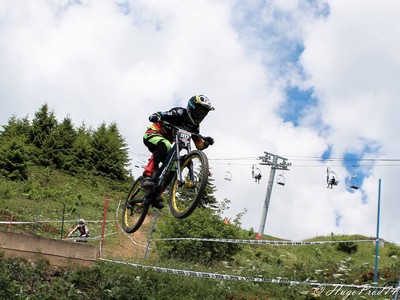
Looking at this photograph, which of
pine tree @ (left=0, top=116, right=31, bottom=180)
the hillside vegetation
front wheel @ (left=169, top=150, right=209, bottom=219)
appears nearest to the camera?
front wheel @ (left=169, top=150, right=209, bottom=219)

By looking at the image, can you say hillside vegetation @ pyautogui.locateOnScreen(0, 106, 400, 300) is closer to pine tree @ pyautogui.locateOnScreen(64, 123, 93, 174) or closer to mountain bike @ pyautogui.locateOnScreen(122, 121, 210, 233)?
pine tree @ pyautogui.locateOnScreen(64, 123, 93, 174)

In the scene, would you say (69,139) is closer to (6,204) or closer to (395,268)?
(6,204)

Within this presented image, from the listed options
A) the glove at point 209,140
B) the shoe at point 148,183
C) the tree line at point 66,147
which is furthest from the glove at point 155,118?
the tree line at point 66,147

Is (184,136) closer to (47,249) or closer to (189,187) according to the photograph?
(189,187)

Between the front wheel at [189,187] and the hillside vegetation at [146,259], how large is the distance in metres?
1.75

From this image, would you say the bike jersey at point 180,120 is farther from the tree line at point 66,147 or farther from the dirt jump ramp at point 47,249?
the tree line at point 66,147

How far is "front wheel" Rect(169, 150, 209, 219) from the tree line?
104ft

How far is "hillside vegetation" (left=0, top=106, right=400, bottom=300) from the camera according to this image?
35.8ft

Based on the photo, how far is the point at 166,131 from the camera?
28.2ft

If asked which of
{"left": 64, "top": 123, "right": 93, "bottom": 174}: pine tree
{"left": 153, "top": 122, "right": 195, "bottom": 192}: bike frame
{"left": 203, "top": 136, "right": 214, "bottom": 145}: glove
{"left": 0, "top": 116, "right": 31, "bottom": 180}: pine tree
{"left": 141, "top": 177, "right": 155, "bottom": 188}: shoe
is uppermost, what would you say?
{"left": 64, "top": 123, "right": 93, "bottom": 174}: pine tree

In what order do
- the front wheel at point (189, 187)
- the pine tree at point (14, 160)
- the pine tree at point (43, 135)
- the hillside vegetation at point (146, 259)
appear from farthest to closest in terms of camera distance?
the pine tree at point (43, 135), the pine tree at point (14, 160), the hillside vegetation at point (146, 259), the front wheel at point (189, 187)

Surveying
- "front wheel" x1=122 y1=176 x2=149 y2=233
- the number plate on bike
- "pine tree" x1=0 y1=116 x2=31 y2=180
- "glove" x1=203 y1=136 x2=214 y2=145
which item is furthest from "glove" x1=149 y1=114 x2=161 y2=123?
"pine tree" x1=0 y1=116 x2=31 y2=180

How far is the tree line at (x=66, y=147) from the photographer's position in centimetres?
3938

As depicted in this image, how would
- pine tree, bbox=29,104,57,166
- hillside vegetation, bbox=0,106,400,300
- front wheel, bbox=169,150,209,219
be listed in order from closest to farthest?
front wheel, bbox=169,150,209,219, hillside vegetation, bbox=0,106,400,300, pine tree, bbox=29,104,57,166
